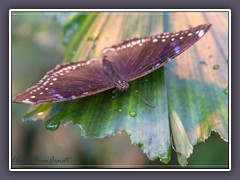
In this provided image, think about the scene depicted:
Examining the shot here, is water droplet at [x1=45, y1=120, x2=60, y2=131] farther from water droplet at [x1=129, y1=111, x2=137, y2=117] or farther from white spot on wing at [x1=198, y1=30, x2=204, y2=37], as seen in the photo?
white spot on wing at [x1=198, y1=30, x2=204, y2=37]

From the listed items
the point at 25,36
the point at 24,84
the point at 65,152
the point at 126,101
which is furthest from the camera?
the point at 25,36

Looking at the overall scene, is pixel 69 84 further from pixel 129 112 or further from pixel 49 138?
pixel 49 138

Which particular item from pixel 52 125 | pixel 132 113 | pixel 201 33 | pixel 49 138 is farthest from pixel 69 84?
pixel 49 138

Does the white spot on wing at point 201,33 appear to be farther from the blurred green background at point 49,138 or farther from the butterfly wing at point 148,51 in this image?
the blurred green background at point 49,138

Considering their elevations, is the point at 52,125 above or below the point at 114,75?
below

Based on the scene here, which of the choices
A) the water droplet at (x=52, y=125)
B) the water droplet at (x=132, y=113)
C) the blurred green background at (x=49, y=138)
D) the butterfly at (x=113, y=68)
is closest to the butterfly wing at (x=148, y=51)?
the butterfly at (x=113, y=68)
